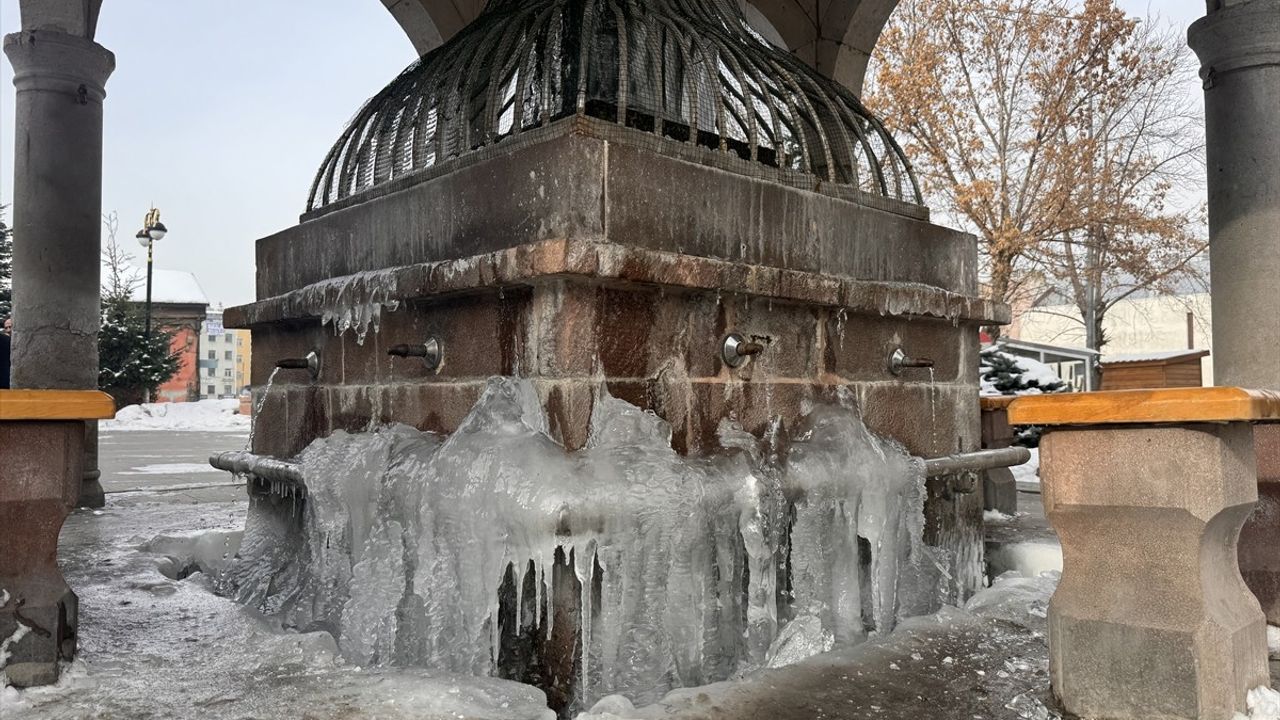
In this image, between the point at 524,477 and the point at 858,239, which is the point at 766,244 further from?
the point at 524,477

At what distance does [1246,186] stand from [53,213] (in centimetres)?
914

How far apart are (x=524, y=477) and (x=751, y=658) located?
49.3 inches

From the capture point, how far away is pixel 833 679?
313 centimetres

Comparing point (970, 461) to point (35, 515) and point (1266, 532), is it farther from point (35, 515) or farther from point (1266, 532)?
point (35, 515)

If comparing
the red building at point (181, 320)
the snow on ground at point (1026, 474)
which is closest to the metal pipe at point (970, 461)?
the snow on ground at point (1026, 474)

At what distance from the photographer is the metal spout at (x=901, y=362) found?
4473mm

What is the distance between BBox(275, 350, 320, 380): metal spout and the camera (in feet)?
15.3

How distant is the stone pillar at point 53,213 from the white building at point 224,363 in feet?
274

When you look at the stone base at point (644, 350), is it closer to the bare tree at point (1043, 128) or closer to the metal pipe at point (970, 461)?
the metal pipe at point (970, 461)

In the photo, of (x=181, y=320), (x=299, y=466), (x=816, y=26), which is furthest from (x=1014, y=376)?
(x=181, y=320)

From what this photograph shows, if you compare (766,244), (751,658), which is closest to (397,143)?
(766,244)

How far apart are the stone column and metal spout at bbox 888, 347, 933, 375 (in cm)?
276

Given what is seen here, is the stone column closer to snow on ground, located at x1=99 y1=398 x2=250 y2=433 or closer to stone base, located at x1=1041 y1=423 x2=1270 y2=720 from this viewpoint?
stone base, located at x1=1041 y1=423 x2=1270 y2=720

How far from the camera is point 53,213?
291 inches
